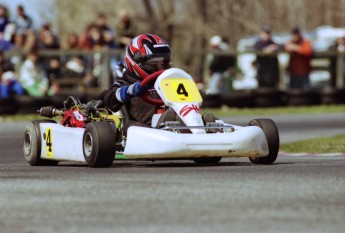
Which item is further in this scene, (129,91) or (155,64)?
(155,64)

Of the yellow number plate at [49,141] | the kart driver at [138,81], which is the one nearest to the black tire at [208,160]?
the kart driver at [138,81]

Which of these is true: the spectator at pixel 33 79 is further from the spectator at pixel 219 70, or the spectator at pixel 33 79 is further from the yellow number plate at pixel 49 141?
the yellow number plate at pixel 49 141

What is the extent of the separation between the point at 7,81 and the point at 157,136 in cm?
1319

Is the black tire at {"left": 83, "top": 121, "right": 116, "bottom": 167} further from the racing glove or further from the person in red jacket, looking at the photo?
the person in red jacket

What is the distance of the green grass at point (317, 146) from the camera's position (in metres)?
13.8

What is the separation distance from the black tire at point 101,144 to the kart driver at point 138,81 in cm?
62

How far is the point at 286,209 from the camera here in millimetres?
7125

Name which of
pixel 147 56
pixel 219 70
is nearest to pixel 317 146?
pixel 147 56

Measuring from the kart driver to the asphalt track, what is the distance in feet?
1.79

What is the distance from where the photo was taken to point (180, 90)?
1098 cm

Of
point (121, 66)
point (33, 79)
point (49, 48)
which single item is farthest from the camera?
point (49, 48)

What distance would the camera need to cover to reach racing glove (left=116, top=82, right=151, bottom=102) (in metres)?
11.1

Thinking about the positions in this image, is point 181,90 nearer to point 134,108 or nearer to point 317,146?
point 134,108

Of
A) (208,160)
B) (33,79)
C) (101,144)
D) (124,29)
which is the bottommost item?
(33,79)
